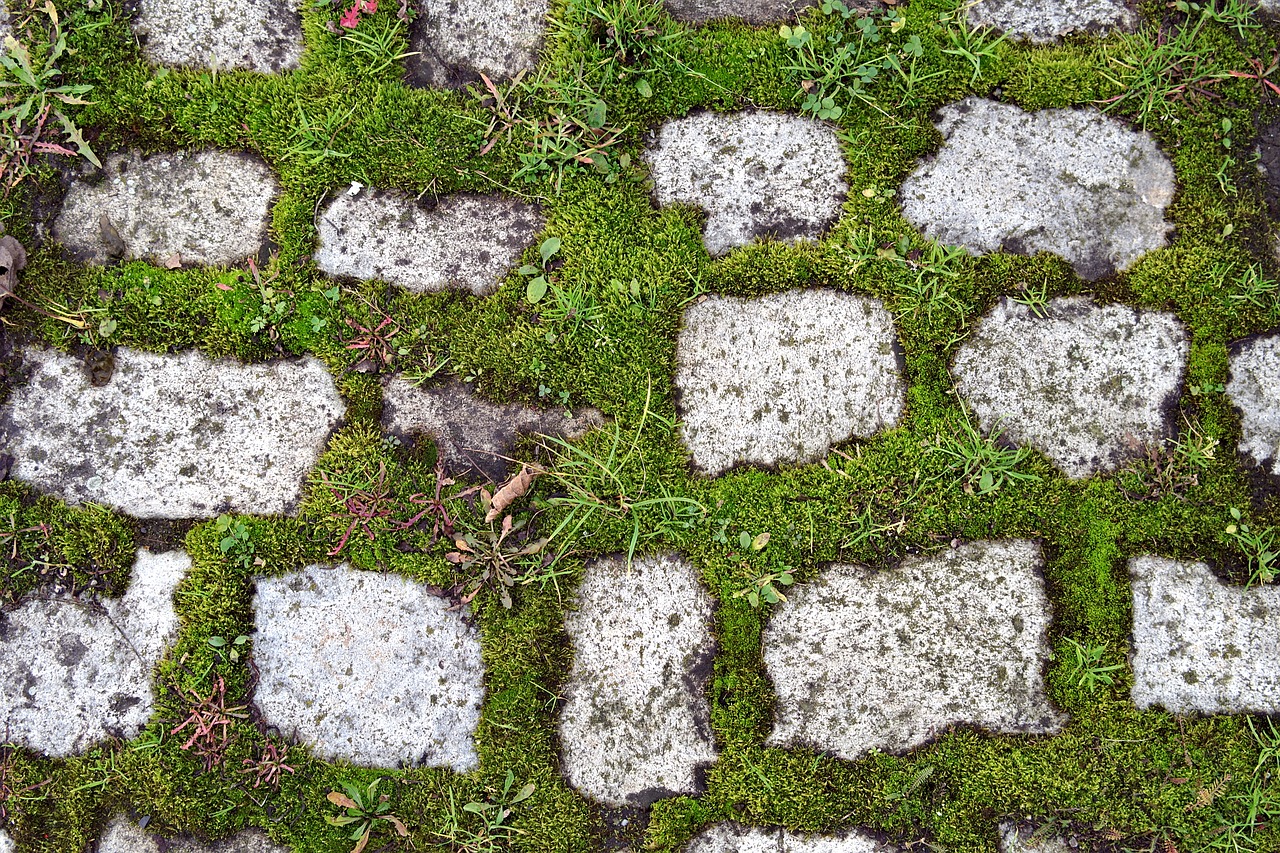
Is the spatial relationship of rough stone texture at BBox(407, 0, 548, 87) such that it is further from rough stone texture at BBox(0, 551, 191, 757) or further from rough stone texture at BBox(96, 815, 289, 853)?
rough stone texture at BBox(96, 815, 289, 853)

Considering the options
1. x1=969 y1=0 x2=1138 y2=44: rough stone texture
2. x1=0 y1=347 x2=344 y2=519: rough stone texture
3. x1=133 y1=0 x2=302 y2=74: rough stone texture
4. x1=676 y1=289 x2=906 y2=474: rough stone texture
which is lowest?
x1=0 y1=347 x2=344 y2=519: rough stone texture

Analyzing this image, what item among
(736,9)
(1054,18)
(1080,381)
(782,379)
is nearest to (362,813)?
(782,379)

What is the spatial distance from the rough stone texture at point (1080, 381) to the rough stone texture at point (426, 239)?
162 cm

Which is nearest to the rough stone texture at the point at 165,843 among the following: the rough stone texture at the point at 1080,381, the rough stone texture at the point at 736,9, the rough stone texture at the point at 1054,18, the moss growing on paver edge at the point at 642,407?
the moss growing on paver edge at the point at 642,407

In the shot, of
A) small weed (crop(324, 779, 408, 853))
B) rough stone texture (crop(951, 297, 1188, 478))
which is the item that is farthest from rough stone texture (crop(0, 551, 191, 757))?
rough stone texture (crop(951, 297, 1188, 478))

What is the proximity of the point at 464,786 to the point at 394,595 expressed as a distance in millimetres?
675

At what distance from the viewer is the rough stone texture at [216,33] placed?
261 cm

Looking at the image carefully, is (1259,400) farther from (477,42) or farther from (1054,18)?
(477,42)

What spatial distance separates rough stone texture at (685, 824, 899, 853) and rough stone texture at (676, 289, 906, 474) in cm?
122

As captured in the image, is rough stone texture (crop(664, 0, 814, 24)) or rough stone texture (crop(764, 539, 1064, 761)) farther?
rough stone texture (crop(664, 0, 814, 24))

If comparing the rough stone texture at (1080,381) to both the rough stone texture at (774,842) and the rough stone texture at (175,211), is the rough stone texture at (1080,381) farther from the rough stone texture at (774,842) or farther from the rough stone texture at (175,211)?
the rough stone texture at (175,211)

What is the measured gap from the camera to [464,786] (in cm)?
251

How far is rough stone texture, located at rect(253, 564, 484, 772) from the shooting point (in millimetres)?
2529

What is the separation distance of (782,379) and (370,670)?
1702 millimetres
